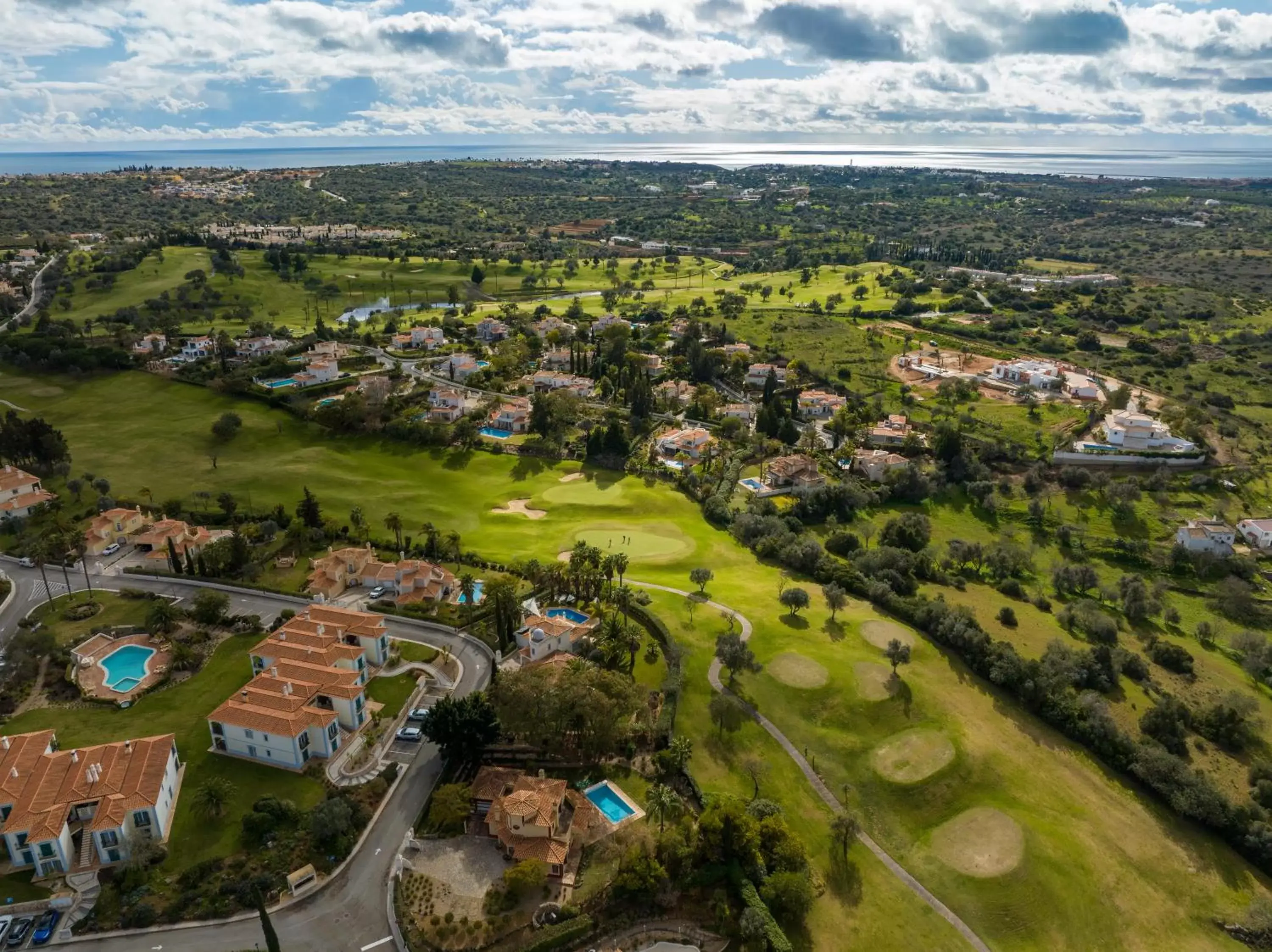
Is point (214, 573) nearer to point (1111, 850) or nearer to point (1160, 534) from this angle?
point (1111, 850)

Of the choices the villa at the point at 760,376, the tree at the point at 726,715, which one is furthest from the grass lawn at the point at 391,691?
the villa at the point at 760,376

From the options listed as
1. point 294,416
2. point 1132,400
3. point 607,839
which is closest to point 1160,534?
point 1132,400

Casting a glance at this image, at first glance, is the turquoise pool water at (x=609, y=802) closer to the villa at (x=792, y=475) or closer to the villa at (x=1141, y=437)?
the villa at (x=792, y=475)

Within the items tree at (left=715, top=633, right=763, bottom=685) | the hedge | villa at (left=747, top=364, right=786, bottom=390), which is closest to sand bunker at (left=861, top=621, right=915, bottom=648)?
tree at (left=715, top=633, right=763, bottom=685)

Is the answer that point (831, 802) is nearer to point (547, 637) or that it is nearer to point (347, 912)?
point (547, 637)

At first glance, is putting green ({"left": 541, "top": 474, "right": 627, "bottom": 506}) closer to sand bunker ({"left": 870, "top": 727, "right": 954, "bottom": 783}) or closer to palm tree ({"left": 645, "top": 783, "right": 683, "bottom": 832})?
sand bunker ({"left": 870, "top": 727, "right": 954, "bottom": 783})

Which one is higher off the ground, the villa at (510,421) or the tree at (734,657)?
the villa at (510,421)

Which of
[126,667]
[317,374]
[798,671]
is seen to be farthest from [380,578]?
[317,374]
